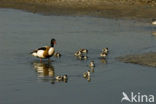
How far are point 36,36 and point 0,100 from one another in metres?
11.2

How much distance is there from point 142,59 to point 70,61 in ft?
8.80

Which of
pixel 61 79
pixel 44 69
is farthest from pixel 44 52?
pixel 61 79

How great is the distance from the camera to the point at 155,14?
34.2m

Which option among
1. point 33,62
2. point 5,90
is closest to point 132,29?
point 33,62

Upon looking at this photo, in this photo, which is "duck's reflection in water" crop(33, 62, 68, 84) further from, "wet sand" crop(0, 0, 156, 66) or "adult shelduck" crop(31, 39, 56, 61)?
"wet sand" crop(0, 0, 156, 66)

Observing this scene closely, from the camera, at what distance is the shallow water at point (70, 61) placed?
57.4ft

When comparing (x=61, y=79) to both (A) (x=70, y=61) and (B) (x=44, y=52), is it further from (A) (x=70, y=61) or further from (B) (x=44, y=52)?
(B) (x=44, y=52)

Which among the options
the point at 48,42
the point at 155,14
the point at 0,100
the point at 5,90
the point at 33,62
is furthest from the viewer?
the point at 155,14

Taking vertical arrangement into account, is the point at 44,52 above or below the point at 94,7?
below

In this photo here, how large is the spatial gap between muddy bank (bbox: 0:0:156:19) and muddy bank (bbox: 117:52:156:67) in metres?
10.6

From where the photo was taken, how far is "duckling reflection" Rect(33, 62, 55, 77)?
67.1 ft

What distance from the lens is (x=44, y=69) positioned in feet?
70.6

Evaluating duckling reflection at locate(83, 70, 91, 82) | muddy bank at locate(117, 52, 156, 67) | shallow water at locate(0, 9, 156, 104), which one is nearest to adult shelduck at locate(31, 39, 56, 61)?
shallow water at locate(0, 9, 156, 104)

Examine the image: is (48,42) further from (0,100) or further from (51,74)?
(0,100)
